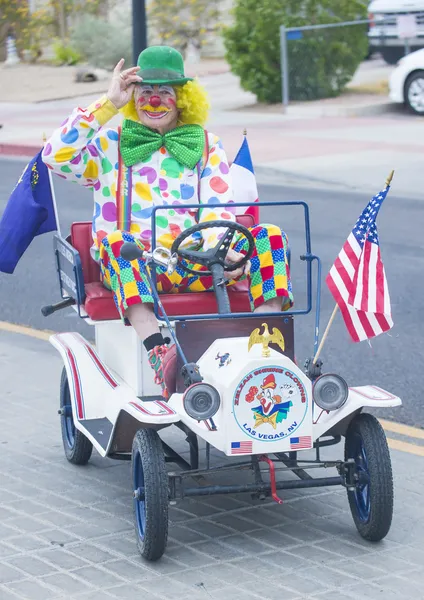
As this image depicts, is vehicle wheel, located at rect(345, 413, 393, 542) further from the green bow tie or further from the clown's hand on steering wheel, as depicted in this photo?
the green bow tie

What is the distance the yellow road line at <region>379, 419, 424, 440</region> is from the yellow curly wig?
71.8 inches

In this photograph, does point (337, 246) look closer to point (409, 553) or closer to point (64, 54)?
point (409, 553)

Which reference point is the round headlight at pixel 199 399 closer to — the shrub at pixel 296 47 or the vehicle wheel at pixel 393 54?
the shrub at pixel 296 47

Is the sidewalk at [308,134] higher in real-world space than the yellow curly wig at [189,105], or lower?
lower

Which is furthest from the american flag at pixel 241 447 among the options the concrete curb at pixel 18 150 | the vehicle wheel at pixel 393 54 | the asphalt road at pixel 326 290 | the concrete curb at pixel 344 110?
the vehicle wheel at pixel 393 54

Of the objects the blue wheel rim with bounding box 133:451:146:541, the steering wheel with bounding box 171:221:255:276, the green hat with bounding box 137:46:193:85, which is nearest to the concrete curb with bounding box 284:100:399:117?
the green hat with bounding box 137:46:193:85

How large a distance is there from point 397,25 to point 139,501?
20.0 meters

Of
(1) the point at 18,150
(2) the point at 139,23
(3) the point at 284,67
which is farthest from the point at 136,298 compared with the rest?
(3) the point at 284,67

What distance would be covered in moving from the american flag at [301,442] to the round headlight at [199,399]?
0.31 metres

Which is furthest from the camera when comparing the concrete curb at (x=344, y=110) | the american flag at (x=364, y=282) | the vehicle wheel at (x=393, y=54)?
the vehicle wheel at (x=393, y=54)

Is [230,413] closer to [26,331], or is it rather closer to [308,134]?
[26,331]

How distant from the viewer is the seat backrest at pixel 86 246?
579 cm

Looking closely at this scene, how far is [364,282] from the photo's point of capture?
492 centimetres

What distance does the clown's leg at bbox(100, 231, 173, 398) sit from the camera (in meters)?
5.11
